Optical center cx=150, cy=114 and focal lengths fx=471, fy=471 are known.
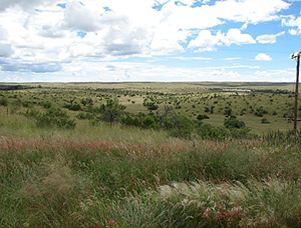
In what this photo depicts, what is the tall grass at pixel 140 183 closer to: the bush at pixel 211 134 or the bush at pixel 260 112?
the bush at pixel 211 134

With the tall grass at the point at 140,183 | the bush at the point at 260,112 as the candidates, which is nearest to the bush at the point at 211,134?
the tall grass at the point at 140,183

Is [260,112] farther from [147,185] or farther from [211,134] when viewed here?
[147,185]

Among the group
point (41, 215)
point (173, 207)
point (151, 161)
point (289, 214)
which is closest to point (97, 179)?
A: point (151, 161)

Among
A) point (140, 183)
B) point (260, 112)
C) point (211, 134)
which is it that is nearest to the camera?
point (140, 183)

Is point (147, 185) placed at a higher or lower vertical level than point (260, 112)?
higher

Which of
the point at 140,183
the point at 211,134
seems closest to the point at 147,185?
the point at 140,183

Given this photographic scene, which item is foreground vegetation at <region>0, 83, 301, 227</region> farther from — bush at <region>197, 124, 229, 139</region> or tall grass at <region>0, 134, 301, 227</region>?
bush at <region>197, 124, 229, 139</region>

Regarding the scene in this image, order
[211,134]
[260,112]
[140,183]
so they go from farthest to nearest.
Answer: [260,112] → [211,134] → [140,183]

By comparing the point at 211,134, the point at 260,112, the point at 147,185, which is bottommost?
the point at 260,112

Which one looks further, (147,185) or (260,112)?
(260,112)

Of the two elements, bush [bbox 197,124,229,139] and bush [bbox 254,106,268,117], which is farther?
bush [bbox 254,106,268,117]

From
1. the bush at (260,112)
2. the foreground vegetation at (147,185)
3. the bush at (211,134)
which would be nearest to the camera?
the foreground vegetation at (147,185)

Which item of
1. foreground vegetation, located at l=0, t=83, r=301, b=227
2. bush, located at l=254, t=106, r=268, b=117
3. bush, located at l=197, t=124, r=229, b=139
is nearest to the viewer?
foreground vegetation, located at l=0, t=83, r=301, b=227

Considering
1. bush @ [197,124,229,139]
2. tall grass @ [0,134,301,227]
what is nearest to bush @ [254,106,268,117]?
bush @ [197,124,229,139]
